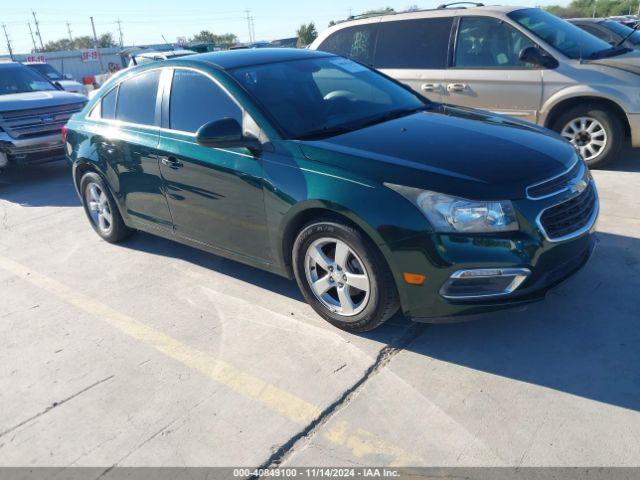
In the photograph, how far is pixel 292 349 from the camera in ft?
11.3

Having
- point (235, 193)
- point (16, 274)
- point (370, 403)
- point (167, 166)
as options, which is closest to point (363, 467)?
point (370, 403)

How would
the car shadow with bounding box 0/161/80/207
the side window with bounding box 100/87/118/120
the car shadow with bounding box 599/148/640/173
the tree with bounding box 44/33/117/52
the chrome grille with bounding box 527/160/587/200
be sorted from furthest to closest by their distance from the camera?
the tree with bounding box 44/33/117/52 → the car shadow with bounding box 0/161/80/207 → the car shadow with bounding box 599/148/640/173 → the side window with bounding box 100/87/118/120 → the chrome grille with bounding box 527/160/587/200

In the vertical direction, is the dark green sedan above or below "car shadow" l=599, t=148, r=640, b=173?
above

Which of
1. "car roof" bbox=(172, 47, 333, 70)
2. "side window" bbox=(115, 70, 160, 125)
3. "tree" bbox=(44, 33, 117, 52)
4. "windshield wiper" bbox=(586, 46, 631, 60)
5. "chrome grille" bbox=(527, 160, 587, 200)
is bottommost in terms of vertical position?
"tree" bbox=(44, 33, 117, 52)

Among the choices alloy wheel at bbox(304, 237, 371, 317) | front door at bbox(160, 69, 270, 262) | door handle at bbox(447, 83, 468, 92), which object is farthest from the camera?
door handle at bbox(447, 83, 468, 92)

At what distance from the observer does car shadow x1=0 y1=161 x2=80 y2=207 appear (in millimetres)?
7320

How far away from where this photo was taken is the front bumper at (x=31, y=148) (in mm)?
7914

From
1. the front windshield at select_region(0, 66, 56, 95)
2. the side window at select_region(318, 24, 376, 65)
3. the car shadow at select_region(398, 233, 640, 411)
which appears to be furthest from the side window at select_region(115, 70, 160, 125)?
the front windshield at select_region(0, 66, 56, 95)

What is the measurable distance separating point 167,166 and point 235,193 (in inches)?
31.1

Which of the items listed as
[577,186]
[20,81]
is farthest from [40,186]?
[577,186]

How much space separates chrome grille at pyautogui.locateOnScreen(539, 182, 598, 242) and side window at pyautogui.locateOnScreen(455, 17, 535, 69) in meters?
3.56

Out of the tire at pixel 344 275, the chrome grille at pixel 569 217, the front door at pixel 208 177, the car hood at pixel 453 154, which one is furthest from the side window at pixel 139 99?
the chrome grille at pixel 569 217

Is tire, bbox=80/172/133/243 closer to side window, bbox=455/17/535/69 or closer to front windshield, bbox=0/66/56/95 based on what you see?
side window, bbox=455/17/535/69

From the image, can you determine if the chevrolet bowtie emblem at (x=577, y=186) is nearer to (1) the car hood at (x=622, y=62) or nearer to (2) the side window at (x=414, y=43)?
(1) the car hood at (x=622, y=62)
